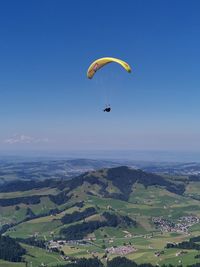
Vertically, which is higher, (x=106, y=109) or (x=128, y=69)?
(x=128, y=69)

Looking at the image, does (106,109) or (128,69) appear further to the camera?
(106,109)

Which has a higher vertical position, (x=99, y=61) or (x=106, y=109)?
(x=99, y=61)

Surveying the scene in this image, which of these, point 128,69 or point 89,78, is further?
point 89,78

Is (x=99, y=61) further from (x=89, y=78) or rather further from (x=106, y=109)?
(x=106, y=109)

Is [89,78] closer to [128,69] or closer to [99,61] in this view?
[99,61]

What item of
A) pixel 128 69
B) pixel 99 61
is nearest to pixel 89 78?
pixel 99 61

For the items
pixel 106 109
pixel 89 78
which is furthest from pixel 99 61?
pixel 106 109
